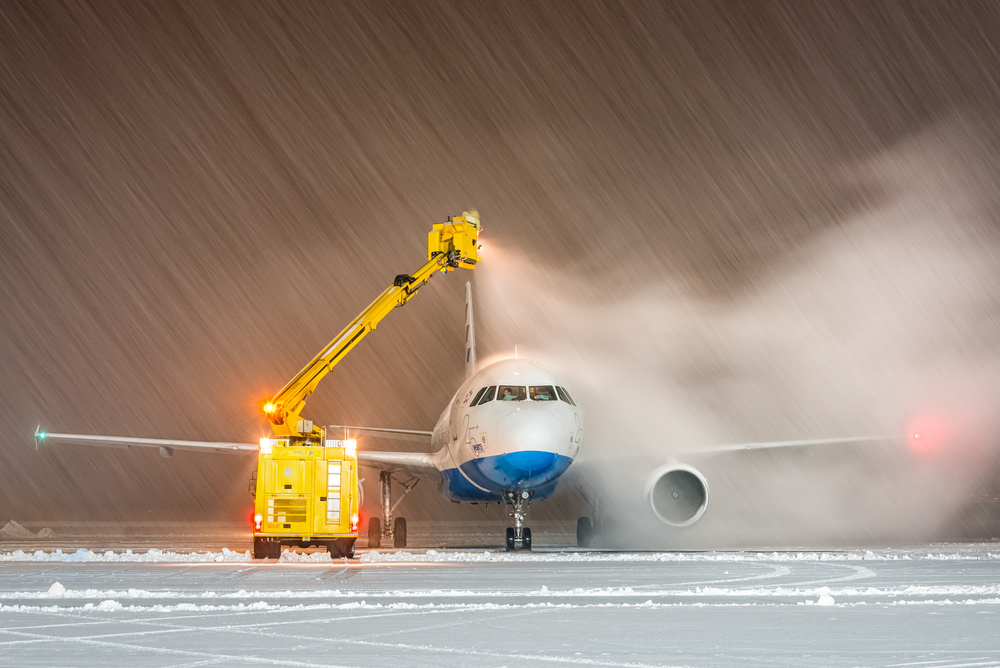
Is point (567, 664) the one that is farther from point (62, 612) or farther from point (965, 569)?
point (965, 569)

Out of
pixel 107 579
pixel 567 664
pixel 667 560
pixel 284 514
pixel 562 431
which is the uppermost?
pixel 562 431

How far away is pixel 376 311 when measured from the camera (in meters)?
22.9

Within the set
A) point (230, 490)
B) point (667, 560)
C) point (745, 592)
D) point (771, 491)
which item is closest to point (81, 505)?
point (230, 490)

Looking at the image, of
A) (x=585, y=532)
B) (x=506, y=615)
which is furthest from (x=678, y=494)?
(x=506, y=615)

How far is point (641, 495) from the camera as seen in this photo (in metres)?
21.3

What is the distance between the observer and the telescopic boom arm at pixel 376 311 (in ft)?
73.7

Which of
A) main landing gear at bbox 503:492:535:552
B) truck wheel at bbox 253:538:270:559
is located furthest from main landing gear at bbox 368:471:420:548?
truck wheel at bbox 253:538:270:559

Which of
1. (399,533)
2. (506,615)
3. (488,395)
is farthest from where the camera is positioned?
(399,533)

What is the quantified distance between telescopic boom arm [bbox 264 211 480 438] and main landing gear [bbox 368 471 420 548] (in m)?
4.55

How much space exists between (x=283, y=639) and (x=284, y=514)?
12749 millimetres

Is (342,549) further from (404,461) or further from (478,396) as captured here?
(404,461)

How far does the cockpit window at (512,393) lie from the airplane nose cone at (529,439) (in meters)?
0.65

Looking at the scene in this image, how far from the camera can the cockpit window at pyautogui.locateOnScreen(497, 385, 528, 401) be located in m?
20.7

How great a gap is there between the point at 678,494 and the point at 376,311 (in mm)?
7548
